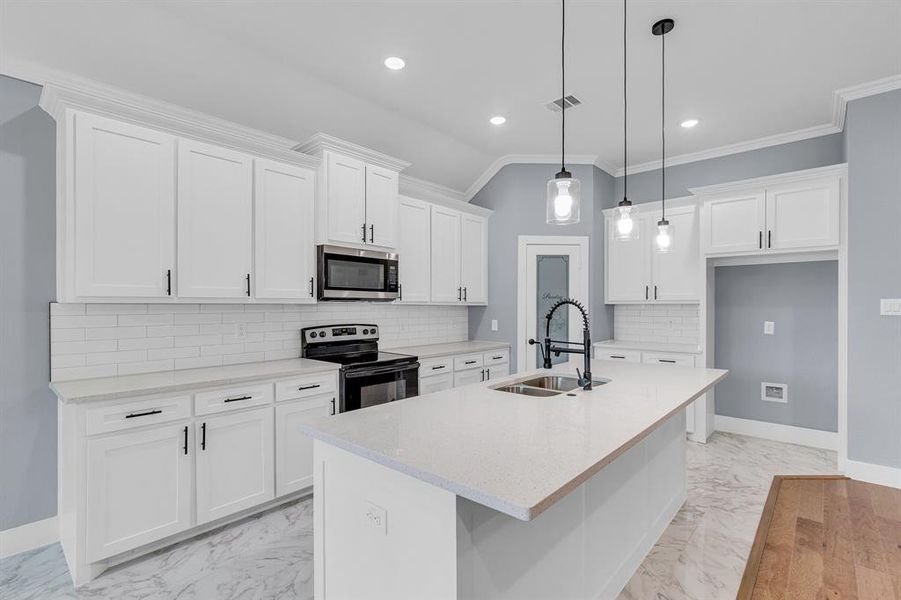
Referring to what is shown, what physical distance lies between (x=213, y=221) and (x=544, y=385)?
2.36 m

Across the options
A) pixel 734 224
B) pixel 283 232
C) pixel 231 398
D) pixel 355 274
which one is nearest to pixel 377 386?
pixel 355 274

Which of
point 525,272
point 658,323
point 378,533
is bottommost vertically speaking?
point 378,533

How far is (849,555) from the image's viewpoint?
2445 mm

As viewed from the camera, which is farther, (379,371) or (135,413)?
(379,371)

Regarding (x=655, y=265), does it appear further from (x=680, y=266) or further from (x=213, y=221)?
(x=213, y=221)

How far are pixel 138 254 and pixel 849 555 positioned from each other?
4383 millimetres

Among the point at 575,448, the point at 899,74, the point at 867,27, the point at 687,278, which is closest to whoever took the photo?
the point at 575,448

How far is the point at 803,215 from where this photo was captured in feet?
12.4

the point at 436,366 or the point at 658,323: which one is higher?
the point at 658,323

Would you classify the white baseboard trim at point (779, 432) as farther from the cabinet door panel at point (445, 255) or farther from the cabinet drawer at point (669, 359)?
the cabinet door panel at point (445, 255)

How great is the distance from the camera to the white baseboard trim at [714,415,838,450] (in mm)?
4152

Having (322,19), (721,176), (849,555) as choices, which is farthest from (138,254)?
(721,176)

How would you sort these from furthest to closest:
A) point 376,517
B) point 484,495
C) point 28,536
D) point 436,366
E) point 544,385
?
point 436,366 → point 544,385 → point 28,536 → point 376,517 → point 484,495

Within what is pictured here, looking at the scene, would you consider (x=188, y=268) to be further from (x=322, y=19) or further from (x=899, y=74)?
(x=899, y=74)
